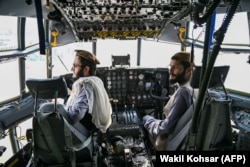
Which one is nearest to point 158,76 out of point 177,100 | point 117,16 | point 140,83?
point 140,83

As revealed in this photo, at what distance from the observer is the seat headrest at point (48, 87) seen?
156 cm

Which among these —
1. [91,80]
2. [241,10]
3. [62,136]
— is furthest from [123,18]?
[62,136]

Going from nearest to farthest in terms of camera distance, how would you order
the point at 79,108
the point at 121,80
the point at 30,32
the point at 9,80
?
the point at 79,108 → the point at 9,80 → the point at 30,32 → the point at 121,80

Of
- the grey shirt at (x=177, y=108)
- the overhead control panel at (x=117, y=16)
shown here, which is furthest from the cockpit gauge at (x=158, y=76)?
the grey shirt at (x=177, y=108)

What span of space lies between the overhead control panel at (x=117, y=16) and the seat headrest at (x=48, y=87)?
2.20ft

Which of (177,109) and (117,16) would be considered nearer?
(177,109)

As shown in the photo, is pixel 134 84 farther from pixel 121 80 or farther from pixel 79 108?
pixel 79 108

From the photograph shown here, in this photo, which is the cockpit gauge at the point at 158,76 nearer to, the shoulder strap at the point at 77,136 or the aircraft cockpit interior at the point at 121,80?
the aircraft cockpit interior at the point at 121,80

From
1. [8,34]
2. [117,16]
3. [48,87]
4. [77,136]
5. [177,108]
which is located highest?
[117,16]

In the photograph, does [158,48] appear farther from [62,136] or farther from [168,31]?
[62,136]

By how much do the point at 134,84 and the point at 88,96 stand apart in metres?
1.59

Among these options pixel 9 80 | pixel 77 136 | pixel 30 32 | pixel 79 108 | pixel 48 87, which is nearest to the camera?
pixel 48 87

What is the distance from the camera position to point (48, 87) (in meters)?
1.59

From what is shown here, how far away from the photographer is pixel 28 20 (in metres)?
3.28
